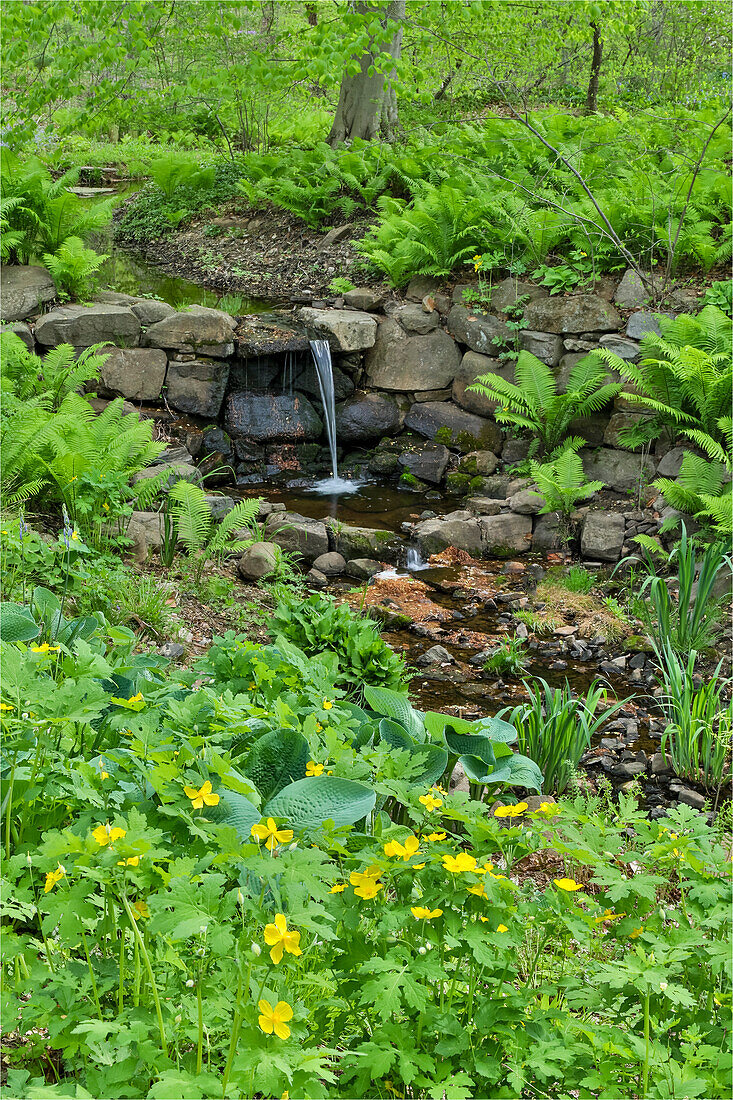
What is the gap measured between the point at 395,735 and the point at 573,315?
541 cm

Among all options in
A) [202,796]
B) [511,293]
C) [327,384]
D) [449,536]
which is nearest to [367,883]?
[202,796]

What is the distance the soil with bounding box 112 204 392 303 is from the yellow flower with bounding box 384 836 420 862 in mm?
7010

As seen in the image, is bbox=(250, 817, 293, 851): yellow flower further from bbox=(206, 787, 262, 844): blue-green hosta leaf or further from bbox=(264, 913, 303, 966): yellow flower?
bbox=(206, 787, 262, 844): blue-green hosta leaf

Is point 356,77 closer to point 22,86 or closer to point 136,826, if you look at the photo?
point 22,86

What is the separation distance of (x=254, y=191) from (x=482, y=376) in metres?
4.12

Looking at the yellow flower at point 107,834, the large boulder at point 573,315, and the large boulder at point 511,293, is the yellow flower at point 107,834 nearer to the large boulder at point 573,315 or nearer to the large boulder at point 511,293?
the large boulder at point 573,315

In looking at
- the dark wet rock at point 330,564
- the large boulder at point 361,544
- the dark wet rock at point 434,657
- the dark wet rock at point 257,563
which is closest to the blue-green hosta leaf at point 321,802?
the dark wet rock at point 434,657

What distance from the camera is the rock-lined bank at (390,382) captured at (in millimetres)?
6137

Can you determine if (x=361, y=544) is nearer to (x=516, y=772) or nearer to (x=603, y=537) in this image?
(x=603, y=537)

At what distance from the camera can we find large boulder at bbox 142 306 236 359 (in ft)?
22.2

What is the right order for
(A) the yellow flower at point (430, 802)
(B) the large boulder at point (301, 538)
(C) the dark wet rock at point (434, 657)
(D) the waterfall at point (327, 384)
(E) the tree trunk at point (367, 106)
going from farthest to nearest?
(E) the tree trunk at point (367, 106) → (D) the waterfall at point (327, 384) → (B) the large boulder at point (301, 538) → (C) the dark wet rock at point (434, 657) → (A) the yellow flower at point (430, 802)

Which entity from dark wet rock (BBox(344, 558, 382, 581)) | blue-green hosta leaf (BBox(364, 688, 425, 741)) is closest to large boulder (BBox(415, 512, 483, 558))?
dark wet rock (BBox(344, 558, 382, 581))

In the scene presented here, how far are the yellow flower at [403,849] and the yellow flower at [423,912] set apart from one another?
0.07m

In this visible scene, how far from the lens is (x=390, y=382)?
7312 mm
